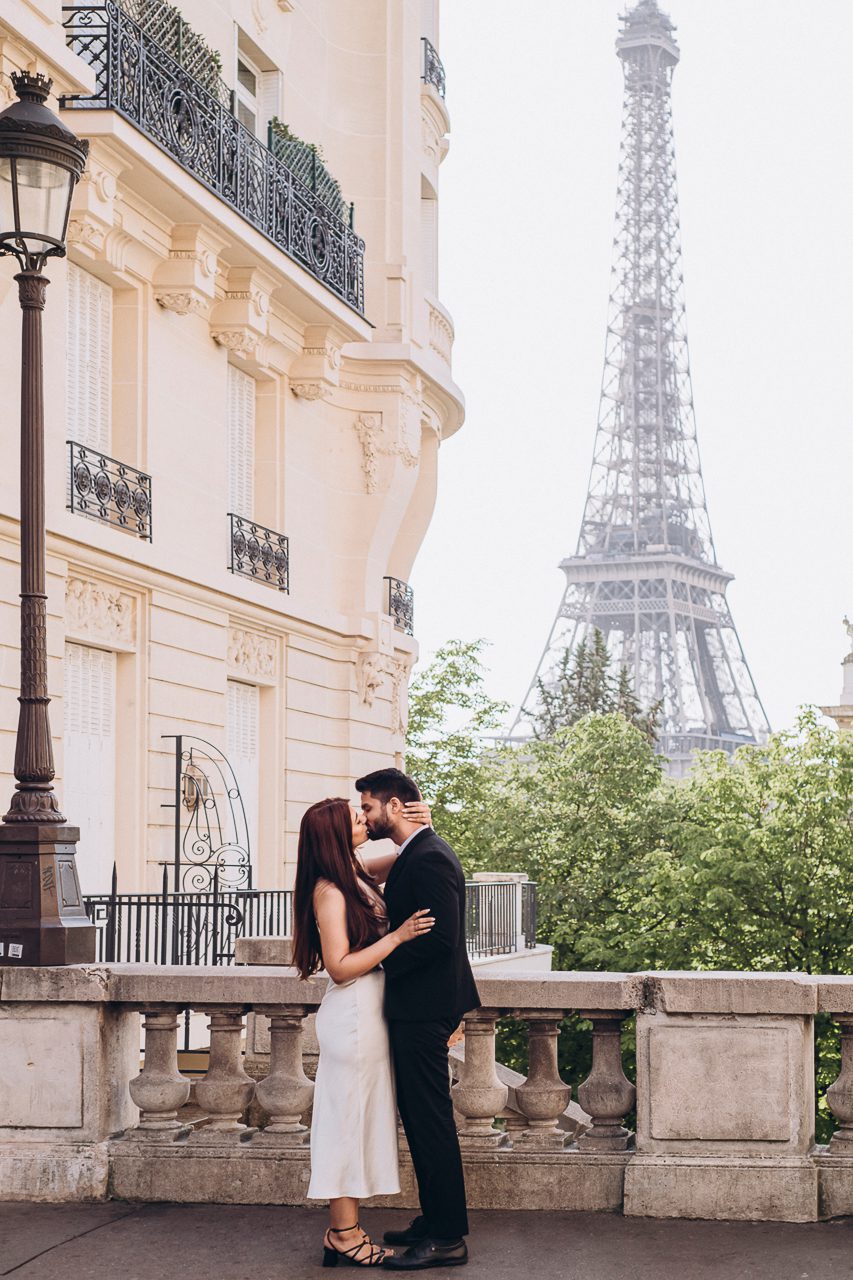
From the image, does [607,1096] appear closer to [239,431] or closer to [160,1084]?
[160,1084]

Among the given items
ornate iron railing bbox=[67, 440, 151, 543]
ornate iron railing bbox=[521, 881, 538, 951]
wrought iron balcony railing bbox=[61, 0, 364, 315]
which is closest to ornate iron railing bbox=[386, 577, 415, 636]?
wrought iron balcony railing bbox=[61, 0, 364, 315]

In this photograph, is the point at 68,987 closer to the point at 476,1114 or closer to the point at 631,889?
the point at 476,1114

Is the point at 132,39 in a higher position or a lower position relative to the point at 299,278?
higher

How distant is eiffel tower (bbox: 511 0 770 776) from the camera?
99.7 m

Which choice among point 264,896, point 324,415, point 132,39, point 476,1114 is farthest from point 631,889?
point 476,1114

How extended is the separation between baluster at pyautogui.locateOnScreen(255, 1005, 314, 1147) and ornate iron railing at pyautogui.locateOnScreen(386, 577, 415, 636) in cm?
1767

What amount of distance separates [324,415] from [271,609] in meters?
3.91

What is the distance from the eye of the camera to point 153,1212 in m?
7.66

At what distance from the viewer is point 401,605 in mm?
26203

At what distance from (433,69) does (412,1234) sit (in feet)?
77.6

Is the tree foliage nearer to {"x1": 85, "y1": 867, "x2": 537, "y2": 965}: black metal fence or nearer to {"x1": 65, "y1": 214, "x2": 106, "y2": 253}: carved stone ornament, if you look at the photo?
{"x1": 85, "y1": 867, "x2": 537, "y2": 965}: black metal fence

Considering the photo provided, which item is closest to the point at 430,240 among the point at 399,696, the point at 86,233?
the point at 399,696

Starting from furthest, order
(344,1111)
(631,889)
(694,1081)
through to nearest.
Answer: (631,889) → (694,1081) → (344,1111)

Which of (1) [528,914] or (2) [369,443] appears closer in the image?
(2) [369,443]
